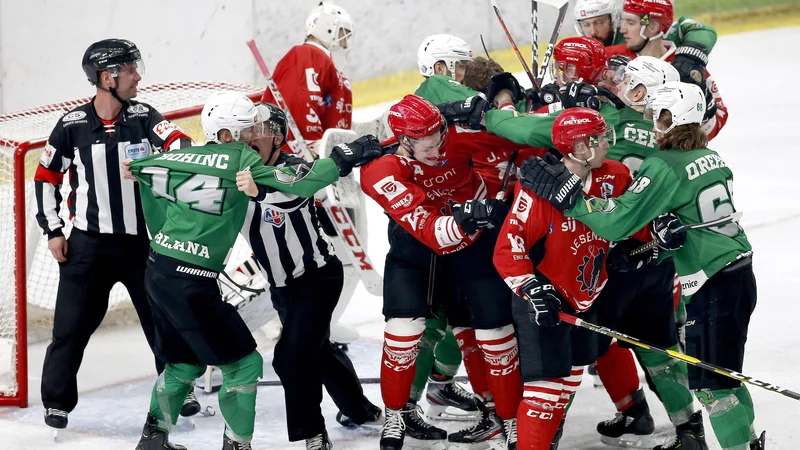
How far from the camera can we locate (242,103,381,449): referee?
4.06 metres

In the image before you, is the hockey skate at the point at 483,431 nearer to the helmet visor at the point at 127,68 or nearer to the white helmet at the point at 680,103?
the white helmet at the point at 680,103

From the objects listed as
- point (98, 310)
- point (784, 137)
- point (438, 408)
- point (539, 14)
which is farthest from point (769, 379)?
point (539, 14)

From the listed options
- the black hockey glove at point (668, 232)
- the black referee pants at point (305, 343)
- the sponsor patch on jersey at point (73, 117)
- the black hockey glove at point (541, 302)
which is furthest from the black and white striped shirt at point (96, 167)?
the black hockey glove at point (668, 232)

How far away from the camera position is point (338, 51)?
5.54 metres

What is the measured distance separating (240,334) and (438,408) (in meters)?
1.08

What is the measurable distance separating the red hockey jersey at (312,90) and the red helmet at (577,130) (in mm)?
1922

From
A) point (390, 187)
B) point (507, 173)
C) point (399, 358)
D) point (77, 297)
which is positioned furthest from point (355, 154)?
point (77, 297)

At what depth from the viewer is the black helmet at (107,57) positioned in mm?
4484

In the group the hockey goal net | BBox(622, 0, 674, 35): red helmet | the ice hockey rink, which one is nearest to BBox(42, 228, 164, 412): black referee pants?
the ice hockey rink

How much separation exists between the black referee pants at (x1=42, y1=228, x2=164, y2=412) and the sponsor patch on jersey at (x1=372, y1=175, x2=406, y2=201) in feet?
3.70

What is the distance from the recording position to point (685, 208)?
12.0ft

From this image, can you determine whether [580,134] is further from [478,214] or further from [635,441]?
[635,441]

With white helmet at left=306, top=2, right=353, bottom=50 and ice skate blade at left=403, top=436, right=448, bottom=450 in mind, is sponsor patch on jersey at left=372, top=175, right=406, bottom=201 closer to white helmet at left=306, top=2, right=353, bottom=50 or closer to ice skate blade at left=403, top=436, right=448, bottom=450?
ice skate blade at left=403, top=436, right=448, bottom=450

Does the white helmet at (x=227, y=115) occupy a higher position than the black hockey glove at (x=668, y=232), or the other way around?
the white helmet at (x=227, y=115)
